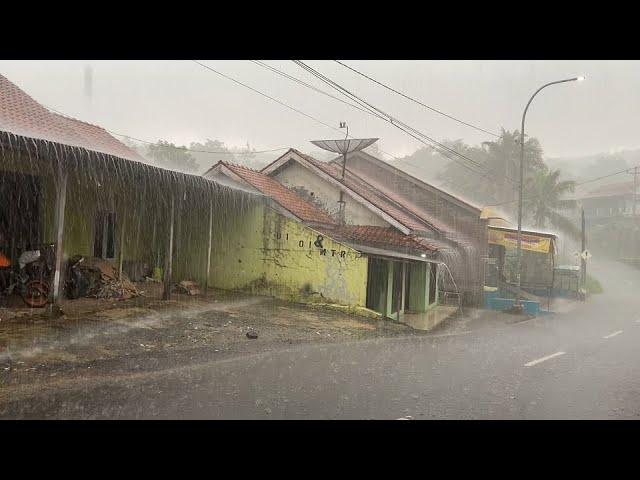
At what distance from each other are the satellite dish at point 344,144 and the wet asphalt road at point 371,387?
32.9 ft

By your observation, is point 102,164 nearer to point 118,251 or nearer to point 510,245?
point 118,251

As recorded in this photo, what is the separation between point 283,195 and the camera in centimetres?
1959

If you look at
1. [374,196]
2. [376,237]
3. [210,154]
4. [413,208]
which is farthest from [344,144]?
[210,154]

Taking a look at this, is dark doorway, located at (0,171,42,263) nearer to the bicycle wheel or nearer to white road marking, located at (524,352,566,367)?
the bicycle wheel

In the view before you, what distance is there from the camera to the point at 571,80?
20828mm

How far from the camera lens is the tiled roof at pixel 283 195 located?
717 inches

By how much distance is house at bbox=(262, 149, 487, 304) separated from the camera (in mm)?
20516

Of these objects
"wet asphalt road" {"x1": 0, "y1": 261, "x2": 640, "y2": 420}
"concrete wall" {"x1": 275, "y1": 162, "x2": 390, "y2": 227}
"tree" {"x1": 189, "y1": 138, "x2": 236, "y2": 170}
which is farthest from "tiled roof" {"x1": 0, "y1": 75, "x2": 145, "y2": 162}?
"tree" {"x1": 189, "y1": 138, "x2": 236, "y2": 170}

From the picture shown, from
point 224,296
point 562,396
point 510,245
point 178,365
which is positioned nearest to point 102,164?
point 178,365

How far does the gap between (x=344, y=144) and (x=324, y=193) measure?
203 centimetres

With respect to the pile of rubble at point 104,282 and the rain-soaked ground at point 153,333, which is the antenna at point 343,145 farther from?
the pile of rubble at point 104,282

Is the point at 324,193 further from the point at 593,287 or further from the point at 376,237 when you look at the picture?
the point at 593,287

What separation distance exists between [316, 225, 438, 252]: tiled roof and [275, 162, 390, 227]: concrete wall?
35cm

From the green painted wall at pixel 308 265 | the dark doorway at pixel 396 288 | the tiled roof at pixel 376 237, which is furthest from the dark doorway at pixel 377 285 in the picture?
the green painted wall at pixel 308 265
